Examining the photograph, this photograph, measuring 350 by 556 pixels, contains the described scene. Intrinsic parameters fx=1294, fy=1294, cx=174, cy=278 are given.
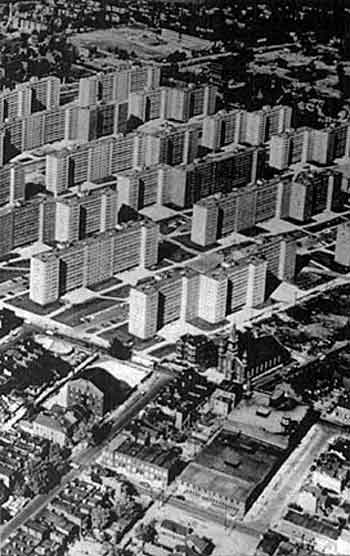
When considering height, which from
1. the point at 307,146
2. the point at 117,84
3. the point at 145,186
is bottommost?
the point at 307,146

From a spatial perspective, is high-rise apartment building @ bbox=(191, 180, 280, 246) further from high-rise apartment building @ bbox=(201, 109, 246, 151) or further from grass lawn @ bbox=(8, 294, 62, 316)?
grass lawn @ bbox=(8, 294, 62, 316)

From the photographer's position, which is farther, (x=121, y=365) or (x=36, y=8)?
(x=36, y=8)

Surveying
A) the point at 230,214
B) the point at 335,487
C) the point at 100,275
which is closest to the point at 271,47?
the point at 230,214

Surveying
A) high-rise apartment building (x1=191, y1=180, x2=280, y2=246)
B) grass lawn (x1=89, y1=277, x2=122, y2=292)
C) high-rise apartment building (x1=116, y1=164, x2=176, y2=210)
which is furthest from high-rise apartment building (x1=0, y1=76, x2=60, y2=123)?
grass lawn (x1=89, y1=277, x2=122, y2=292)

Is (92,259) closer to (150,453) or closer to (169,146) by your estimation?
(150,453)

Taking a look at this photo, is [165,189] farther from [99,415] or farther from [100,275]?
[99,415]

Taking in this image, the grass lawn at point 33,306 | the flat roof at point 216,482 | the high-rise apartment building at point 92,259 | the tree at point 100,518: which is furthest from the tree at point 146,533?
the high-rise apartment building at point 92,259

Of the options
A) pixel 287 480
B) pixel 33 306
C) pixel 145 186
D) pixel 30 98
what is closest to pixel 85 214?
pixel 145 186
